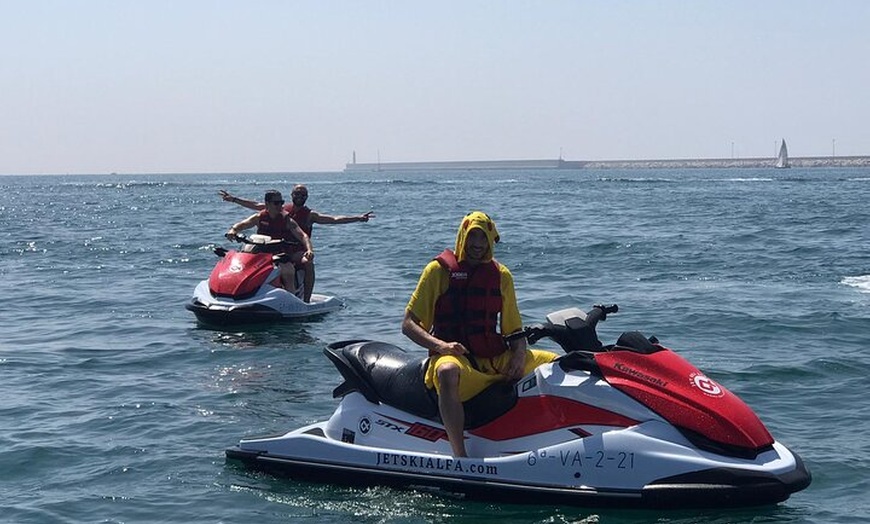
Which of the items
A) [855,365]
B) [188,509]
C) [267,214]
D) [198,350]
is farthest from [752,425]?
[267,214]

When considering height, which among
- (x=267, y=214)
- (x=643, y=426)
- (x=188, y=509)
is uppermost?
(x=267, y=214)

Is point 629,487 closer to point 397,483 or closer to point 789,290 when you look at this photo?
point 397,483

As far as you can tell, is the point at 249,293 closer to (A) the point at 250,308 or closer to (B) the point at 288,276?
(A) the point at 250,308

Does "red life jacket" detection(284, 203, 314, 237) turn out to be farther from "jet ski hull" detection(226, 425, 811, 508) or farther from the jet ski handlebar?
the jet ski handlebar

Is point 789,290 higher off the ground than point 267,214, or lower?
lower

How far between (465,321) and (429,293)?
30 cm

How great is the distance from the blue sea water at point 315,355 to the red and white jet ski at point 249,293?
276 millimetres

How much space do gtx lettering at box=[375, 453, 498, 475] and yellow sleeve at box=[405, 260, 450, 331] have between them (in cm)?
88

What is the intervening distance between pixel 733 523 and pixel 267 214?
9549 millimetres

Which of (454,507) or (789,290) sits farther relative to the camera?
(789,290)

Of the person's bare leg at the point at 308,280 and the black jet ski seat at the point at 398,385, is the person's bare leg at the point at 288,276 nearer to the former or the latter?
the person's bare leg at the point at 308,280

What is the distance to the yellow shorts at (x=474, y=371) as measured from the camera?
23.6 feet

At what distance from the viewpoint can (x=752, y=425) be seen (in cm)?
682

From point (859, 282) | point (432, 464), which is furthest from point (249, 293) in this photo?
point (859, 282)
